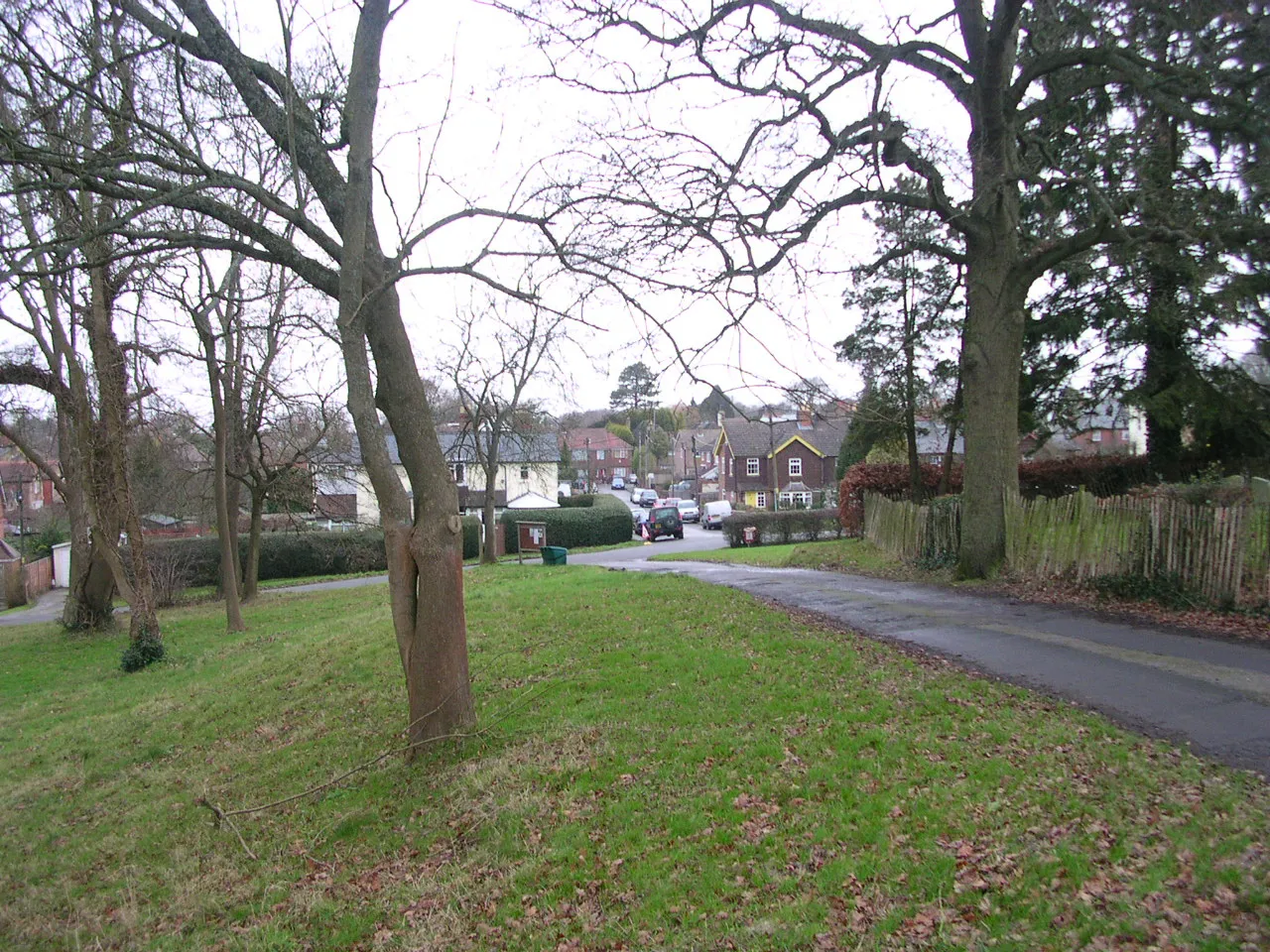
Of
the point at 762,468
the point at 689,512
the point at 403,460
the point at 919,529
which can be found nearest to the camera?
the point at 403,460

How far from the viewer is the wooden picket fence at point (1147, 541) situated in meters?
10.4

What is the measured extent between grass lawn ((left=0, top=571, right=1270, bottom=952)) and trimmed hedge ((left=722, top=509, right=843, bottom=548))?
966 inches

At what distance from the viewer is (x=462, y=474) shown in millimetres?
49438

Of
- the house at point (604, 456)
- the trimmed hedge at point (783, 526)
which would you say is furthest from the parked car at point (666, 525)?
the house at point (604, 456)

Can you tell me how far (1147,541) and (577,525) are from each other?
33.7m

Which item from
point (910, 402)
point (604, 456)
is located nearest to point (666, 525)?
point (910, 402)

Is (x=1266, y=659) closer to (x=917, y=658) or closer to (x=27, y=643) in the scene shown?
(x=917, y=658)

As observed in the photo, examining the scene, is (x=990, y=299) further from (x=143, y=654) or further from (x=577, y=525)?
(x=577, y=525)

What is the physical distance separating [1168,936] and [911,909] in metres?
1.11

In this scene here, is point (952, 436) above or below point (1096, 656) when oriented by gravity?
above

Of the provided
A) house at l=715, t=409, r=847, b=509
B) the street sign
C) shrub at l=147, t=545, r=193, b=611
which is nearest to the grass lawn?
shrub at l=147, t=545, r=193, b=611

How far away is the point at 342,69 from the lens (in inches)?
320

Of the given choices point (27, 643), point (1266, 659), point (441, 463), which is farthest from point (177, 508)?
point (1266, 659)

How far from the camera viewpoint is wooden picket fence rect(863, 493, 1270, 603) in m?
10.4
